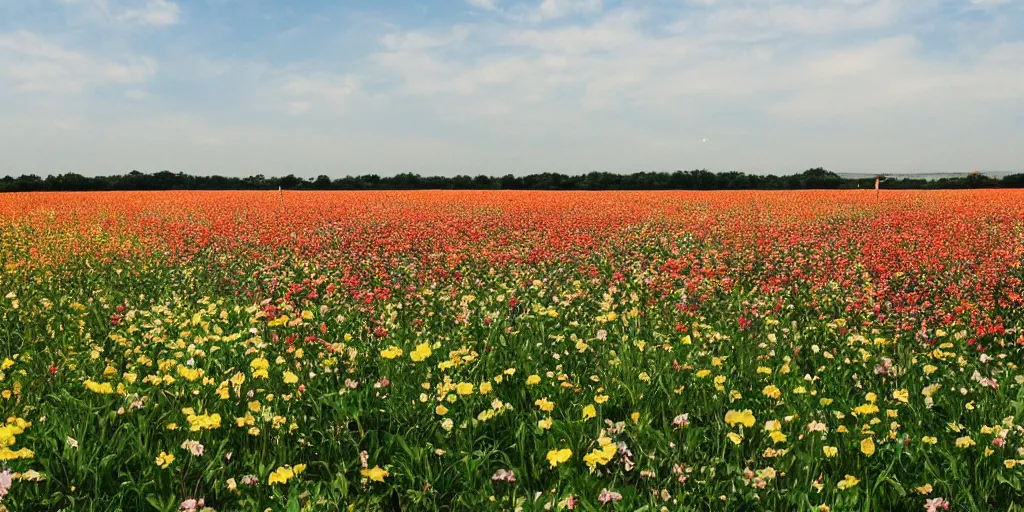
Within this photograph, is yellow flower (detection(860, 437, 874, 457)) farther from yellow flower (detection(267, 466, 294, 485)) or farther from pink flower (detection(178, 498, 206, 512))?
pink flower (detection(178, 498, 206, 512))

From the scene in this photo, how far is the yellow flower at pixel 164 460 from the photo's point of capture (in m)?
3.43

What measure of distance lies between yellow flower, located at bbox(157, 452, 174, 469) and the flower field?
38 mm

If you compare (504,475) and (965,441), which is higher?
(965,441)

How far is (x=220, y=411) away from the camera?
427 cm

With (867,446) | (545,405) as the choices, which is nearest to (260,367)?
(545,405)

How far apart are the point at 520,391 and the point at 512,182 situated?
4505 cm

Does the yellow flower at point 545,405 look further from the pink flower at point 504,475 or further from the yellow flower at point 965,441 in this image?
the yellow flower at point 965,441

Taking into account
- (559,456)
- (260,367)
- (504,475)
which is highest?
(260,367)

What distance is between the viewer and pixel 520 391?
4562 millimetres

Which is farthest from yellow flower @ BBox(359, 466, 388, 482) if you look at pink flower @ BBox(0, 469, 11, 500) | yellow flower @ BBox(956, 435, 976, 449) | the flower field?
yellow flower @ BBox(956, 435, 976, 449)

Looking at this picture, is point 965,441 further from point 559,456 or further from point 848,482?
point 559,456

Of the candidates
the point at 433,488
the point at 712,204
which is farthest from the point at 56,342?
the point at 712,204

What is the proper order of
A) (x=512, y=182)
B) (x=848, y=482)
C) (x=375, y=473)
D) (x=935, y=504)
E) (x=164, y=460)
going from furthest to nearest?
(x=512, y=182) → (x=164, y=460) → (x=375, y=473) → (x=848, y=482) → (x=935, y=504)

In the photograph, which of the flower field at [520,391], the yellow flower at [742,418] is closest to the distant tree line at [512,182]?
the flower field at [520,391]
